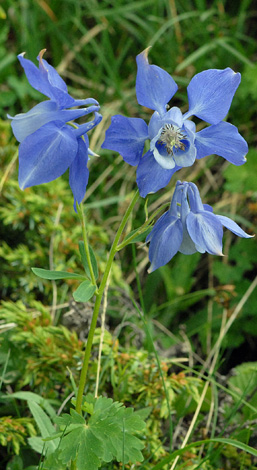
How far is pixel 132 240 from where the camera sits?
1251mm

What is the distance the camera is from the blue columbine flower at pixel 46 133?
104cm

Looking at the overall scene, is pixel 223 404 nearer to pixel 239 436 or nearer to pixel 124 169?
pixel 239 436

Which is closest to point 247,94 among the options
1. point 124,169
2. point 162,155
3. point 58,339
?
point 124,169

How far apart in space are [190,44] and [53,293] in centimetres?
183

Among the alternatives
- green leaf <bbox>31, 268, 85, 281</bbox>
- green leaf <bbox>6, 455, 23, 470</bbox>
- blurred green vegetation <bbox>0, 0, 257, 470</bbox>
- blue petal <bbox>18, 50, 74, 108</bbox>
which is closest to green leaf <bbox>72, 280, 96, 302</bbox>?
green leaf <bbox>31, 268, 85, 281</bbox>

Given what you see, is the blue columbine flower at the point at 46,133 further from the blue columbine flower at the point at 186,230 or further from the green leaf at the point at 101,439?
the green leaf at the point at 101,439

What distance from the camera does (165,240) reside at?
1.11m

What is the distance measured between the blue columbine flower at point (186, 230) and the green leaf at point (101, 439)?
1.28 feet

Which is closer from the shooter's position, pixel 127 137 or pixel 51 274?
pixel 127 137


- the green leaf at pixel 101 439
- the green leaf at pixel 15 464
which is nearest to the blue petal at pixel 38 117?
the green leaf at pixel 101 439

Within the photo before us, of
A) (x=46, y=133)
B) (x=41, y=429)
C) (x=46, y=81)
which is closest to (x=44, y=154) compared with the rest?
(x=46, y=133)

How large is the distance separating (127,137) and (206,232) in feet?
0.80

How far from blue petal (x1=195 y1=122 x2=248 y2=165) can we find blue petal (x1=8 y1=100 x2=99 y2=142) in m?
0.24

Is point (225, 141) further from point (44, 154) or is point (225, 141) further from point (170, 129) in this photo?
point (44, 154)
